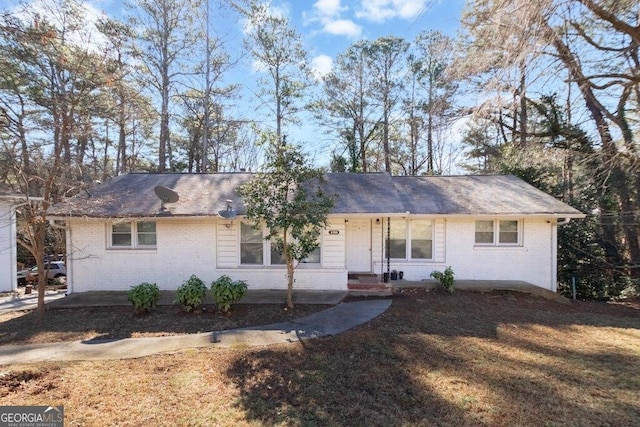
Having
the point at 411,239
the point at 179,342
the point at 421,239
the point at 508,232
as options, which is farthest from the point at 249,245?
the point at 508,232

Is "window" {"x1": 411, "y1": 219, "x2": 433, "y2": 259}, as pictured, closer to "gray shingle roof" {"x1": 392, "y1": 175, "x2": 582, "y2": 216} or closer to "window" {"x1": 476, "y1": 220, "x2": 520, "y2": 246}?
"gray shingle roof" {"x1": 392, "y1": 175, "x2": 582, "y2": 216}

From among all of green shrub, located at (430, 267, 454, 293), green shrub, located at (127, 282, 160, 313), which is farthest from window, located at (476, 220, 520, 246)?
green shrub, located at (127, 282, 160, 313)

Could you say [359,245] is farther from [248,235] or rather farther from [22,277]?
[22,277]

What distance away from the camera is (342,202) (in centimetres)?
971

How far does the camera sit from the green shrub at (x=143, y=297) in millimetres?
7379

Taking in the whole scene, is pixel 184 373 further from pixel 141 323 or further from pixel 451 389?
pixel 451 389

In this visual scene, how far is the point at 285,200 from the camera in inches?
284

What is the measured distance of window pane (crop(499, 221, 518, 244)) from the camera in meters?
10.3

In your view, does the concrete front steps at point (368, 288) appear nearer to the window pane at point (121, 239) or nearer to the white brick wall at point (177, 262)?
the white brick wall at point (177, 262)

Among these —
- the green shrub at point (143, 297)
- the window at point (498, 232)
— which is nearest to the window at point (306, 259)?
the green shrub at point (143, 297)

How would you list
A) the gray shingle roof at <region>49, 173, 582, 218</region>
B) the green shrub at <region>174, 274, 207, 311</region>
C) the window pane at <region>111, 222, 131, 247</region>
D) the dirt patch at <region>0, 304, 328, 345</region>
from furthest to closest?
the window pane at <region>111, 222, 131, 247</region>
the gray shingle roof at <region>49, 173, 582, 218</region>
the green shrub at <region>174, 274, 207, 311</region>
the dirt patch at <region>0, 304, 328, 345</region>

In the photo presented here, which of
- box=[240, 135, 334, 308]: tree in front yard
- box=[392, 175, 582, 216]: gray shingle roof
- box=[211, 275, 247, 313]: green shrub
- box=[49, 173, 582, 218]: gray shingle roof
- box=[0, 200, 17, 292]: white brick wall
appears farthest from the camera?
box=[0, 200, 17, 292]: white brick wall

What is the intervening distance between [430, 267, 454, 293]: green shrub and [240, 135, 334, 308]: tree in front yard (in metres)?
4.42

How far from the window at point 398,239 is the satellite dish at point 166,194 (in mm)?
6702
